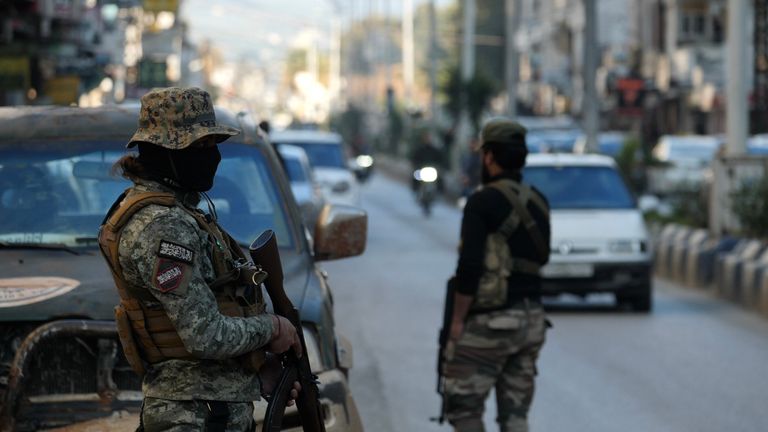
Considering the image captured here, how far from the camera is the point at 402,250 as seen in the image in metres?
25.9

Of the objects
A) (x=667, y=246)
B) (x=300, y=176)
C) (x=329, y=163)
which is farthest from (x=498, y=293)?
(x=329, y=163)

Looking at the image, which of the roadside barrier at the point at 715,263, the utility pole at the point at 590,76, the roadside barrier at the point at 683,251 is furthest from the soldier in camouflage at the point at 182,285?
the utility pole at the point at 590,76

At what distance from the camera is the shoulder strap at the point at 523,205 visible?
23.3 ft

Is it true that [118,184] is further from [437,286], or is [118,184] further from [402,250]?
[402,250]

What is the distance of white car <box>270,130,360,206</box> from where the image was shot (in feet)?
87.8

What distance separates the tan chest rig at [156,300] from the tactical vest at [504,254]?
2586 mm

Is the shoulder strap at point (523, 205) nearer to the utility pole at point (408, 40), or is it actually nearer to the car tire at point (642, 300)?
the car tire at point (642, 300)

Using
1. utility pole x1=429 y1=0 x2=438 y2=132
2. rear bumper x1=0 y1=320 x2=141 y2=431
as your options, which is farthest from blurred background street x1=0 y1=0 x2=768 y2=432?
utility pole x1=429 y1=0 x2=438 y2=132

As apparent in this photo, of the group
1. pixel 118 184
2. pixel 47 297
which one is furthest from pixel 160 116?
pixel 118 184

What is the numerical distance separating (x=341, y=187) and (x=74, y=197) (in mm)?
19810

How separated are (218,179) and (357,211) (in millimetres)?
649

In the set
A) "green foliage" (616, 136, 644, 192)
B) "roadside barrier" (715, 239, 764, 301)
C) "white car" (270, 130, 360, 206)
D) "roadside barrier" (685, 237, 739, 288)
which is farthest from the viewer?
"green foliage" (616, 136, 644, 192)

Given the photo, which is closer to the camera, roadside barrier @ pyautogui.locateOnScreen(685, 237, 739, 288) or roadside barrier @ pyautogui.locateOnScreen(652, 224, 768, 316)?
roadside barrier @ pyautogui.locateOnScreen(652, 224, 768, 316)

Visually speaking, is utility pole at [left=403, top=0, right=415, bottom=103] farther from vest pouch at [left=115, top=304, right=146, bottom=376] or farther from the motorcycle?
vest pouch at [left=115, top=304, right=146, bottom=376]
